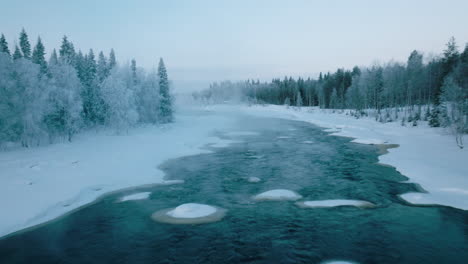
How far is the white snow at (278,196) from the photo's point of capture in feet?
58.1

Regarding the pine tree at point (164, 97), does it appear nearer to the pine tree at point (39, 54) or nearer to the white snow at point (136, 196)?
the pine tree at point (39, 54)

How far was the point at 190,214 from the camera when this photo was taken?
1540cm

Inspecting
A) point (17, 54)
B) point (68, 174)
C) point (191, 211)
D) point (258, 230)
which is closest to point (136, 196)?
point (191, 211)

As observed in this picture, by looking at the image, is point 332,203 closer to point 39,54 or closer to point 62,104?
point 62,104

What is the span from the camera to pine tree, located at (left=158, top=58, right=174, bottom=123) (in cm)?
6731

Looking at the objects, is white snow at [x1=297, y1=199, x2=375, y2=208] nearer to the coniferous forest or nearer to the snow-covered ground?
the snow-covered ground

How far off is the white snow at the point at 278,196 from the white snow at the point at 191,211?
10.9ft

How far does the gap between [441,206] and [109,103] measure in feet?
151

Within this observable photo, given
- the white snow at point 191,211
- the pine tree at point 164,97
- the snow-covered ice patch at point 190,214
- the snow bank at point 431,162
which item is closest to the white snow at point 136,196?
the snow-covered ice patch at point 190,214

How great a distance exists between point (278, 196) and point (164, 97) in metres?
55.3

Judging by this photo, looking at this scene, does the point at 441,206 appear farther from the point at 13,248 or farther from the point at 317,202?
the point at 13,248

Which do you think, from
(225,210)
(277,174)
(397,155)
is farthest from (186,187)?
(397,155)

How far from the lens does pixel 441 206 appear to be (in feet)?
53.2

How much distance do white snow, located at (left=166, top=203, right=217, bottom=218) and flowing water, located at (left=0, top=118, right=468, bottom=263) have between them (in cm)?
97
